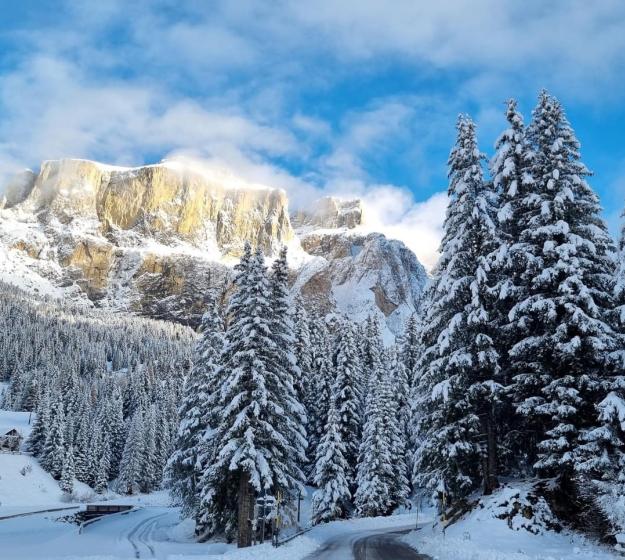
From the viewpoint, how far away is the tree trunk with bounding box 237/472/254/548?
2466 centimetres

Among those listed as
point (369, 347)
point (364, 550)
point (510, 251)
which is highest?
point (369, 347)

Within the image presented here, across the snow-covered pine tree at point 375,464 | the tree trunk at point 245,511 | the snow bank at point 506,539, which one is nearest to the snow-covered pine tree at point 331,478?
the snow-covered pine tree at point 375,464

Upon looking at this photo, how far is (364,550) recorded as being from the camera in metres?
22.4

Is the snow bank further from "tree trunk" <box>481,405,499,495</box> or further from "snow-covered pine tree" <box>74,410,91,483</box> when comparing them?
"snow-covered pine tree" <box>74,410,91,483</box>

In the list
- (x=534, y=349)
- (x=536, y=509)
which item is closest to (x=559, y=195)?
(x=534, y=349)

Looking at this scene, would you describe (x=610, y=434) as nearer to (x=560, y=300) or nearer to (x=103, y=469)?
(x=560, y=300)

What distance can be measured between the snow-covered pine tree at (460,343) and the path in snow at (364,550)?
9.43 ft

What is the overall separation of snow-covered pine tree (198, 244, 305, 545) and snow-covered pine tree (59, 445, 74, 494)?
59.3m

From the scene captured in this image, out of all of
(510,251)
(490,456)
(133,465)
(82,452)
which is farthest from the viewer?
(82,452)

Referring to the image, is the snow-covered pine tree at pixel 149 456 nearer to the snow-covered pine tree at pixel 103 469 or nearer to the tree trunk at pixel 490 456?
the snow-covered pine tree at pixel 103 469

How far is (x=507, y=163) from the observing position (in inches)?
861

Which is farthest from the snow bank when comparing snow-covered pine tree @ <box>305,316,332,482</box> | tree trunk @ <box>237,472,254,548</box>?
snow-covered pine tree @ <box>305,316,332,482</box>

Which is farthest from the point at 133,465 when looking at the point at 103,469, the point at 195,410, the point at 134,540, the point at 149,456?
the point at 195,410

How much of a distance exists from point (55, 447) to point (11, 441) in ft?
36.8
